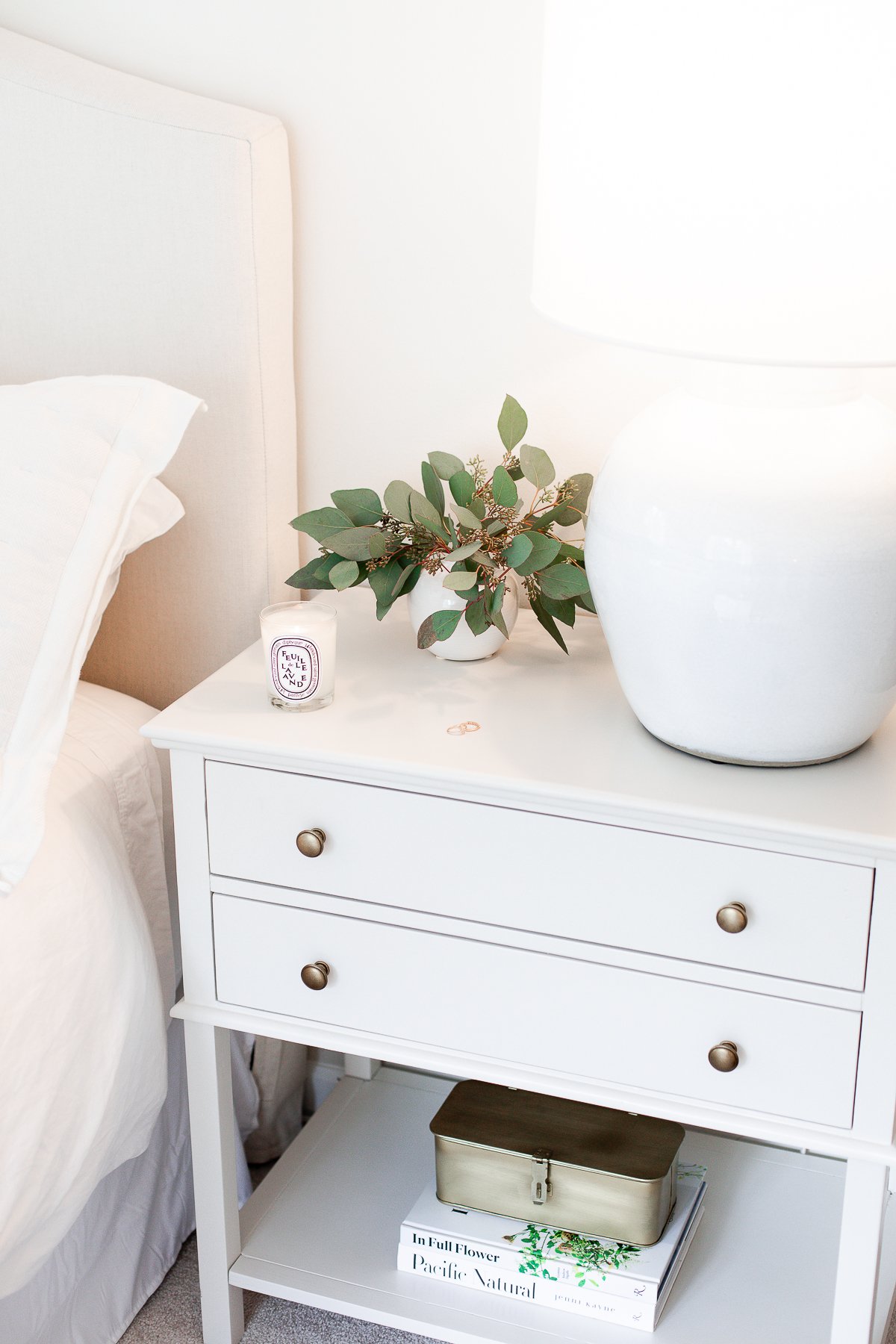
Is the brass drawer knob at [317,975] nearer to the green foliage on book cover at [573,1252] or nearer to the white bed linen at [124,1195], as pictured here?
the white bed linen at [124,1195]

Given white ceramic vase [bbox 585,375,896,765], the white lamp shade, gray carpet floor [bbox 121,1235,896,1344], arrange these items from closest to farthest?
the white lamp shade < white ceramic vase [bbox 585,375,896,765] < gray carpet floor [bbox 121,1235,896,1344]

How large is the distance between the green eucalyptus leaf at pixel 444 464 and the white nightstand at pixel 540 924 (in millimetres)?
176

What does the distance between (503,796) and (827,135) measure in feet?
1.68

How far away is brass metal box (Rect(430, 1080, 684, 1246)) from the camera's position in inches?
46.9

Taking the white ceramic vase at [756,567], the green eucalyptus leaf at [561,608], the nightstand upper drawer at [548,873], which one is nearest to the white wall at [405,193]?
the green eucalyptus leaf at [561,608]

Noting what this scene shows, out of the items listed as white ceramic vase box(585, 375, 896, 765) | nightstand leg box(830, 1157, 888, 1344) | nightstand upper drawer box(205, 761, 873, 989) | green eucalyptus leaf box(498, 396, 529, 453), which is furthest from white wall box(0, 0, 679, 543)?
nightstand leg box(830, 1157, 888, 1344)

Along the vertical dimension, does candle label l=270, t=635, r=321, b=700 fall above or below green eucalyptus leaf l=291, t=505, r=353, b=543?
below

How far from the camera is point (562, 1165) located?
1202mm

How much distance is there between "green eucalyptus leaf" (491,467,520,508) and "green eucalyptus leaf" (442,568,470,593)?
88 millimetres

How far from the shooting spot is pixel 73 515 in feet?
3.65

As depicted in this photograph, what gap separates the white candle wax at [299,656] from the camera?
104 cm

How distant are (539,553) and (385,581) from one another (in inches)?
5.8

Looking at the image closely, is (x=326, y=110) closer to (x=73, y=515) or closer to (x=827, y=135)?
(x=73, y=515)

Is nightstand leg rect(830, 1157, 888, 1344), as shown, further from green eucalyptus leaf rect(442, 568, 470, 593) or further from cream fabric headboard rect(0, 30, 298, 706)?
cream fabric headboard rect(0, 30, 298, 706)
